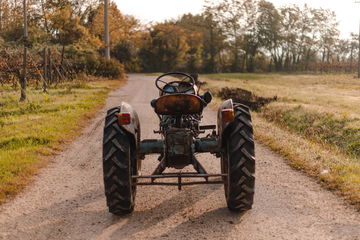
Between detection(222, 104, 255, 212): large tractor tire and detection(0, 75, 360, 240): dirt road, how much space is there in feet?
0.68

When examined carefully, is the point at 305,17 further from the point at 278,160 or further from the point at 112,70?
the point at 278,160

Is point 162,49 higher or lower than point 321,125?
higher

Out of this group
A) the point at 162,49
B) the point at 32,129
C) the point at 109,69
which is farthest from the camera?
the point at 162,49

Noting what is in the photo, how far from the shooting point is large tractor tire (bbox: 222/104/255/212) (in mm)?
4613

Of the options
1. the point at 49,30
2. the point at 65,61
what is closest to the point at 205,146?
the point at 65,61

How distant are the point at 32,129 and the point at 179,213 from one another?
693 cm

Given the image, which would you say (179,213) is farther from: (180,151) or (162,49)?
(162,49)

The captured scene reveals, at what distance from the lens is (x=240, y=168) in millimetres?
4613

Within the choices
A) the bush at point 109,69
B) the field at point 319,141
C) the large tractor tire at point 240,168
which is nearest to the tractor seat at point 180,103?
the large tractor tire at point 240,168

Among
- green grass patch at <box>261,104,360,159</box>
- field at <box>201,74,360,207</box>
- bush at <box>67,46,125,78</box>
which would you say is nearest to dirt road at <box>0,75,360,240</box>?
field at <box>201,74,360,207</box>

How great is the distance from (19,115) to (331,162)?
32.2 feet

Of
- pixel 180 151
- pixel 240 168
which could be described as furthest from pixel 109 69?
pixel 240 168

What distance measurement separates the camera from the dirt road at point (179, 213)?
4320 millimetres

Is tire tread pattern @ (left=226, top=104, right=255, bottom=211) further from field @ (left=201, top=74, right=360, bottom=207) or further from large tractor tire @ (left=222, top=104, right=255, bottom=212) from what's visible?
field @ (left=201, top=74, right=360, bottom=207)
